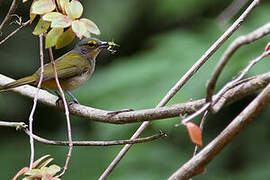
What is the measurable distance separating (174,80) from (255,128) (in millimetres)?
1256

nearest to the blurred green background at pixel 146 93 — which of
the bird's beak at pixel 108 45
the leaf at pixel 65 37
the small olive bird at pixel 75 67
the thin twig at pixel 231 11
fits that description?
the small olive bird at pixel 75 67

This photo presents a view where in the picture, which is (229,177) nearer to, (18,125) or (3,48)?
(18,125)

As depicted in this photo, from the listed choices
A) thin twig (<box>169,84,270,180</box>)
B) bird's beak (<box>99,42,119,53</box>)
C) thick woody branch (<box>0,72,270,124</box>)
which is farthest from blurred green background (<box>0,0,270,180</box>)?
thin twig (<box>169,84,270,180</box>)

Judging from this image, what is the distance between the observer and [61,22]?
2.02 metres

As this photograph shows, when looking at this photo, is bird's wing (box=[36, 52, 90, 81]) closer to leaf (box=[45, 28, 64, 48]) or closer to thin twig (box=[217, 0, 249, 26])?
thin twig (box=[217, 0, 249, 26])

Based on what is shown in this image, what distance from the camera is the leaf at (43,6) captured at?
206cm

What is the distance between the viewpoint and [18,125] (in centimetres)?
244

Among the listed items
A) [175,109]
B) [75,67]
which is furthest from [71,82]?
[175,109]

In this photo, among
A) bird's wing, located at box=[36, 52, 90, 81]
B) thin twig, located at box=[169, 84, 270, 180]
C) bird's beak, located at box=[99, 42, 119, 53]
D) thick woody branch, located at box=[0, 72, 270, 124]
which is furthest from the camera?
bird's wing, located at box=[36, 52, 90, 81]

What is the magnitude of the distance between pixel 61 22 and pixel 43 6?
127 mm

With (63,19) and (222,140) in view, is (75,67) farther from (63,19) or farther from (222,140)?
(222,140)

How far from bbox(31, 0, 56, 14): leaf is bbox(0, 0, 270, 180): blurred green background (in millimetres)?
2622

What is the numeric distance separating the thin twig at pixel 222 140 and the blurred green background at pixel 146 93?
3169 millimetres

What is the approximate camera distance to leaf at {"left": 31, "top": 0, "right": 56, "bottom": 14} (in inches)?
81.2
